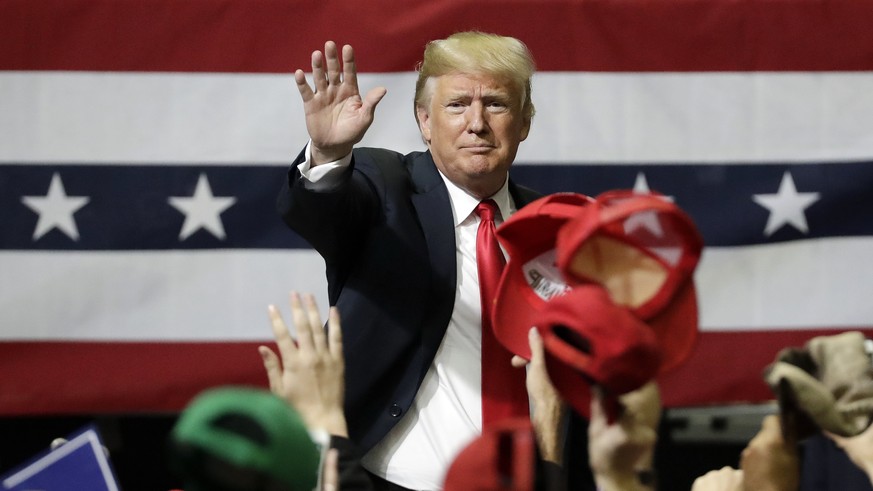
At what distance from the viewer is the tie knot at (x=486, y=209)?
6.69ft

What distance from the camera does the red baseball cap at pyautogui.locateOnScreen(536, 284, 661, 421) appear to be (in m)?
1.11

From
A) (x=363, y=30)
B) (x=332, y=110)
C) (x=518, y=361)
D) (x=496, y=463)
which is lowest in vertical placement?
(x=496, y=463)

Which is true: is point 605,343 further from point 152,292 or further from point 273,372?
point 152,292

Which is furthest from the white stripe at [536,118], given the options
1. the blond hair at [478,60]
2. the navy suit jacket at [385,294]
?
the navy suit jacket at [385,294]

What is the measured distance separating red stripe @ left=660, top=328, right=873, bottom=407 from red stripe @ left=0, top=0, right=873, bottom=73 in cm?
63

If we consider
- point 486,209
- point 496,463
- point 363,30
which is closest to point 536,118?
point 363,30

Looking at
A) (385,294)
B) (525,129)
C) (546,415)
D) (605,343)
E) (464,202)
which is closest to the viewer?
(605,343)

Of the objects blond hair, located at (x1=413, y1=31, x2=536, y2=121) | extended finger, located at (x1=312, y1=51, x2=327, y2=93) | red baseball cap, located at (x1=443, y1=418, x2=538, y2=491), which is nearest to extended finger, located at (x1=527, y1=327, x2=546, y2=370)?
red baseball cap, located at (x1=443, y1=418, x2=538, y2=491)

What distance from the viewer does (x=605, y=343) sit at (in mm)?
1107

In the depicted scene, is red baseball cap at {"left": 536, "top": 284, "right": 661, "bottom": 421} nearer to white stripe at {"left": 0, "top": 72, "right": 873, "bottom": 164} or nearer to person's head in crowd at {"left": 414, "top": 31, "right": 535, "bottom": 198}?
person's head in crowd at {"left": 414, "top": 31, "right": 535, "bottom": 198}

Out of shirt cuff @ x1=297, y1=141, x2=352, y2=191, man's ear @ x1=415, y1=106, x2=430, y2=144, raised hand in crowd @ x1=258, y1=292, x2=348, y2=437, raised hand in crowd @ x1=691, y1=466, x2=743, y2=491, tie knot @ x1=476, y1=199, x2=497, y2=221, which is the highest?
man's ear @ x1=415, y1=106, x2=430, y2=144

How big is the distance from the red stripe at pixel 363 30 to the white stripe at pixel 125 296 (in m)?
0.44

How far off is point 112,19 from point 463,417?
131 centimetres

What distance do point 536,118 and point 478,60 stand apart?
0.66 meters
